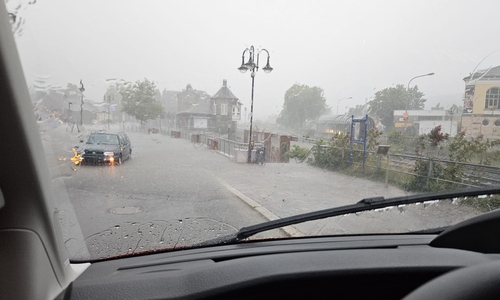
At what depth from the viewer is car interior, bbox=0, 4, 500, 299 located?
147cm

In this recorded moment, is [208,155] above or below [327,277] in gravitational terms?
above

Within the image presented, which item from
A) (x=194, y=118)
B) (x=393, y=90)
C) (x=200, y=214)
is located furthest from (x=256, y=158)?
(x=393, y=90)

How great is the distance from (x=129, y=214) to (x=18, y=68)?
1739 millimetres

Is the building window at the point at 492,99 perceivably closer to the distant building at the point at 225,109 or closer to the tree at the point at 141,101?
the distant building at the point at 225,109

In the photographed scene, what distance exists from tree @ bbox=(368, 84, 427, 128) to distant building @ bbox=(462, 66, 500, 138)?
445 mm

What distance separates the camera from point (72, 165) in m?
2.65

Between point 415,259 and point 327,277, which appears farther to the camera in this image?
point 415,259

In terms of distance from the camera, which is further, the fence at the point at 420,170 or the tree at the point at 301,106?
the tree at the point at 301,106

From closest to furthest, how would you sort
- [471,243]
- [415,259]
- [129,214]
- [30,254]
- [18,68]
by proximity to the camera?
1. [18,68]
2. [30,254]
3. [415,259]
4. [471,243]
5. [129,214]

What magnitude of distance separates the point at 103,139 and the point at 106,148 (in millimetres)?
121

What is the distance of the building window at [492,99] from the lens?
10.9ft

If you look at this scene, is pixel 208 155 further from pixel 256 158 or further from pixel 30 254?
pixel 30 254

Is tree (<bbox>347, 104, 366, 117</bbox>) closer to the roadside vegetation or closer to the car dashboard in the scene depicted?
the roadside vegetation

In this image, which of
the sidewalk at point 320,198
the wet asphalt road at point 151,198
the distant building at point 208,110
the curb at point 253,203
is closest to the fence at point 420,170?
the sidewalk at point 320,198
